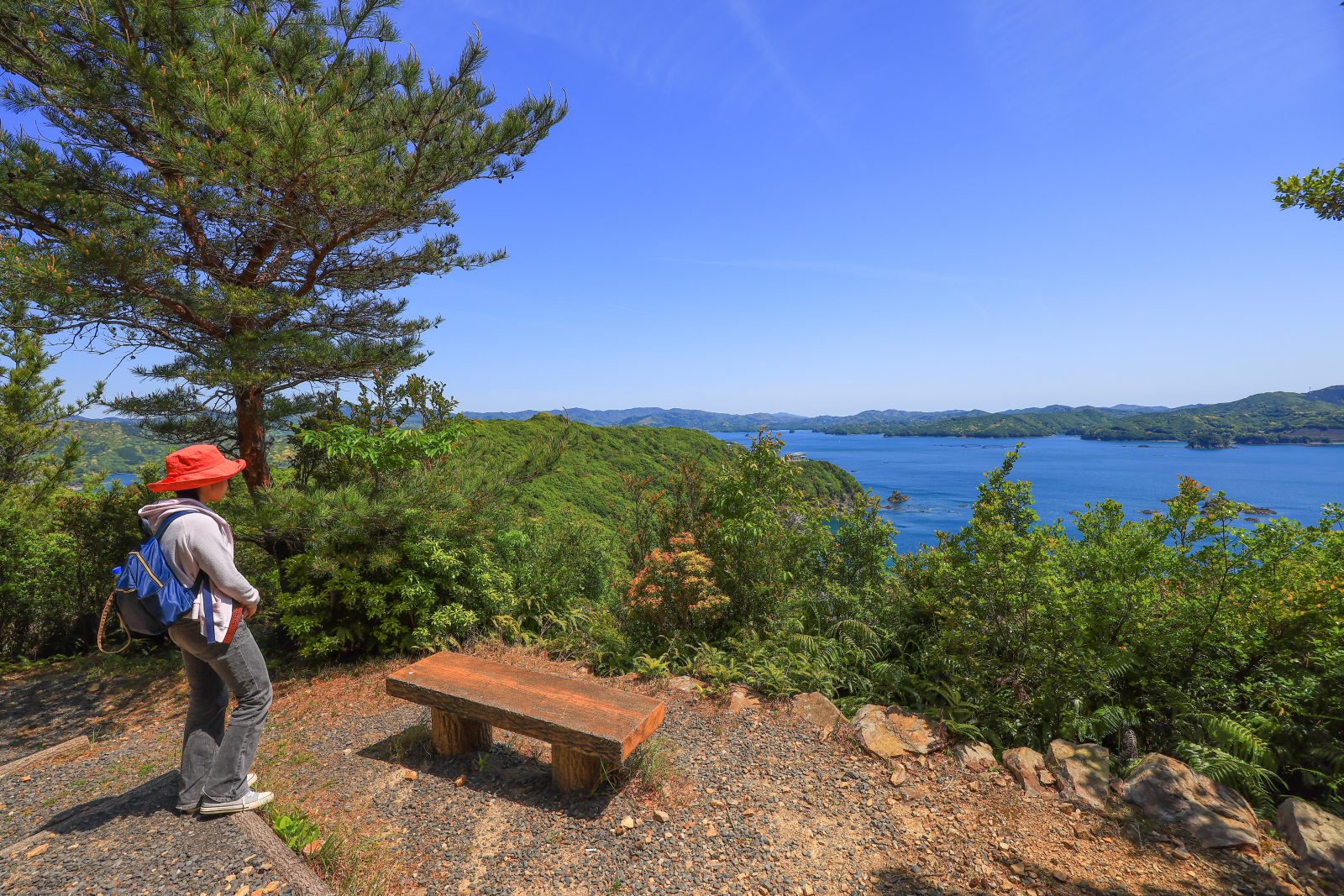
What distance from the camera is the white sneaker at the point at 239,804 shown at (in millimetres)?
2752

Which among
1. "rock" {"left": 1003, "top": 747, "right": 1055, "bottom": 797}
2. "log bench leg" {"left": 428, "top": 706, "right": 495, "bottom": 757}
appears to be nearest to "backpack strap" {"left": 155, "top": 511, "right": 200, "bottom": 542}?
"log bench leg" {"left": 428, "top": 706, "right": 495, "bottom": 757}

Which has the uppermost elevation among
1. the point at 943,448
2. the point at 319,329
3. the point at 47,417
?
the point at 319,329

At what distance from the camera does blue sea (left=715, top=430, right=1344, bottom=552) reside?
3884 centimetres

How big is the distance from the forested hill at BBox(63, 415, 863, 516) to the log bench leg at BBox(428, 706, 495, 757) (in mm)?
2971

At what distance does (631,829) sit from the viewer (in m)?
2.94

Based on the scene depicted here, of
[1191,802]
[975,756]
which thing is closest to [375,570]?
[975,756]

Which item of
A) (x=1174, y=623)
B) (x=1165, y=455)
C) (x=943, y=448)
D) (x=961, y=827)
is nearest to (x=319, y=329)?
(x=961, y=827)

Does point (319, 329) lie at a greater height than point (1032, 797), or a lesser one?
greater

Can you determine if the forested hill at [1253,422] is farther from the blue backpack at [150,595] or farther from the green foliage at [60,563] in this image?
the green foliage at [60,563]

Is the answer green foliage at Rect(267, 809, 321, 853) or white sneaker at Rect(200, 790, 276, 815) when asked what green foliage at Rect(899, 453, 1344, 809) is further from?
white sneaker at Rect(200, 790, 276, 815)

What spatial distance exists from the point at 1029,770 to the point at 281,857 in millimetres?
4059

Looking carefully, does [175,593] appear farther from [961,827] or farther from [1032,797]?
[1032,797]

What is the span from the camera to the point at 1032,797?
311cm

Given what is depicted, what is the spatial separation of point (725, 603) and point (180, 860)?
4004mm
